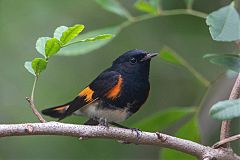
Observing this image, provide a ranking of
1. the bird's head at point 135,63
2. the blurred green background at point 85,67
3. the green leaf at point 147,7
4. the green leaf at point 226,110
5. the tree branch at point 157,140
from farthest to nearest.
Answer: the blurred green background at point 85,67
the bird's head at point 135,63
the green leaf at point 147,7
the tree branch at point 157,140
the green leaf at point 226,110

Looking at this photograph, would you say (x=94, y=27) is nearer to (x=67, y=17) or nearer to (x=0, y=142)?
(x=67, y=17)

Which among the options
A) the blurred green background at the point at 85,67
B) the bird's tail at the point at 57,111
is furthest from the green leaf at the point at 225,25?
the blurred green background at the point at 85,67

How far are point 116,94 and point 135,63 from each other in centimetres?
32

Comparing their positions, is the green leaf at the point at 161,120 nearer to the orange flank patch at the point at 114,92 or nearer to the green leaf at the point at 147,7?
the orange flank patch at the point at 114,92

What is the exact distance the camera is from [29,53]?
544 cm

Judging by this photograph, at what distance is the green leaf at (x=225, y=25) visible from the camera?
2.32 metres

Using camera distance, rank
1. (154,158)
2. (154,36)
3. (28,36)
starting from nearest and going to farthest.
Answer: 1. (154,158)
2. (154,36)
3. (28,36)

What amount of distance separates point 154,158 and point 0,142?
51.9 inches

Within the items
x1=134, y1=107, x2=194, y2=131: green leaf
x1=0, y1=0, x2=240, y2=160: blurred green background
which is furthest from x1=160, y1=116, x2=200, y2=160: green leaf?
x1=0, y1=0, x2=240, y2=160: blurred green background

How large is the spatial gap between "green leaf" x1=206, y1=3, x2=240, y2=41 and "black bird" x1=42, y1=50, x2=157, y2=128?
788 millimetres

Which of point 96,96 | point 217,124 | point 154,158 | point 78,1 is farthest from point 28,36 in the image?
point 96,96

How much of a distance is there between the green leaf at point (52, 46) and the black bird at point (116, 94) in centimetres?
86

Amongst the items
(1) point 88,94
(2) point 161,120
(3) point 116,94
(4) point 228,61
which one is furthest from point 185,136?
(4) point 228,61

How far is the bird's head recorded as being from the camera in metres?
3.40
